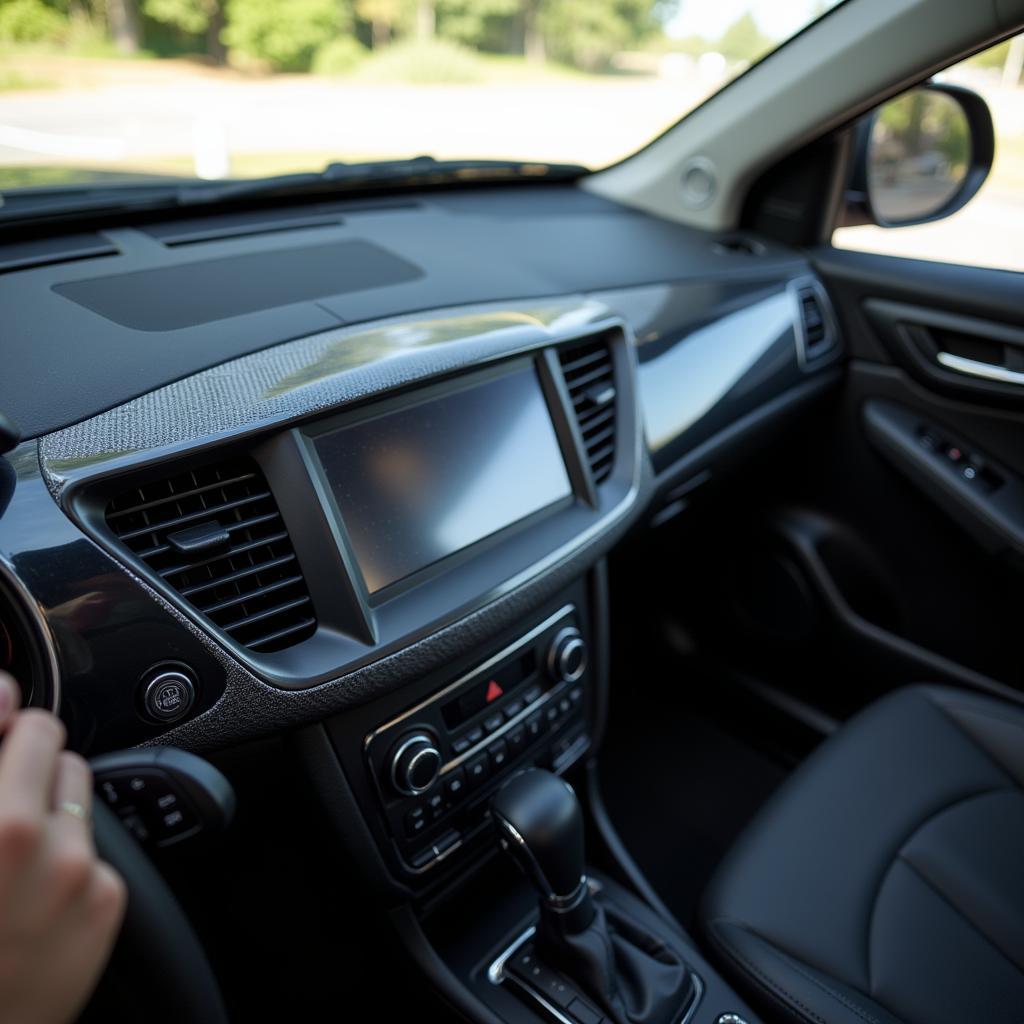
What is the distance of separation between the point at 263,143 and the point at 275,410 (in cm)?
138

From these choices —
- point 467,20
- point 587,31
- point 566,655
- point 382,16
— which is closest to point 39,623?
point 566,655

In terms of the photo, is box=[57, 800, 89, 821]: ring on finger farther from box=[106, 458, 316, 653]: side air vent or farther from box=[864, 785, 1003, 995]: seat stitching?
box=[864, 785, 1003, 995]: seat stitching

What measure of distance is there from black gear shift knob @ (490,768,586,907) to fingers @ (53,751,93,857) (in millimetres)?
694

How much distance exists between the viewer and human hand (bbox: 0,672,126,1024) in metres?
0.48

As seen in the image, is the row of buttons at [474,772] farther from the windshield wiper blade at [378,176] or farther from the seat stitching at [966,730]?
the windshield wiper blade at [378,176]

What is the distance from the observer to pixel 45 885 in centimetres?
49

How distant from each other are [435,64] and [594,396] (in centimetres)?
221

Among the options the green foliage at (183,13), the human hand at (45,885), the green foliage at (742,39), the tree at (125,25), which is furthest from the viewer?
the green foliage at (742,39)

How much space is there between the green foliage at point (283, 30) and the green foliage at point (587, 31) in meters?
1.69

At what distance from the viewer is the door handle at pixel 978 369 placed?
1.88m

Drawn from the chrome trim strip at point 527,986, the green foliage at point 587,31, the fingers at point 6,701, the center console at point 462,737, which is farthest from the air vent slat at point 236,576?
the green foliage at point 587,31

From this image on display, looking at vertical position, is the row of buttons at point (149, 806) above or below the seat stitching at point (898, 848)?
above

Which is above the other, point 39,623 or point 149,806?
point 39,623

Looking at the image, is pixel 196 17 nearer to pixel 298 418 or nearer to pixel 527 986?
pixel 298 418
